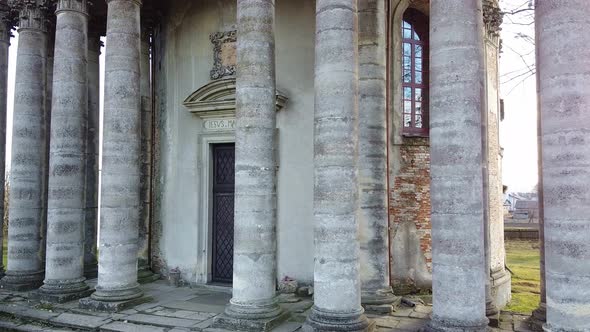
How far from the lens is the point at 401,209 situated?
11.1 metres

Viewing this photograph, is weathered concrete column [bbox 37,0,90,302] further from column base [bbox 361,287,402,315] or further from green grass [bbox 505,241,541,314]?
green grass [bbox 505,241,541,314]

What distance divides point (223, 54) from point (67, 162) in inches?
171

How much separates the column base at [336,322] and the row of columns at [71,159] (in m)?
4.22

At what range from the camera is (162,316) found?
29.5 feet

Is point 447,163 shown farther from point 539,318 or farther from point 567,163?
point 539,318

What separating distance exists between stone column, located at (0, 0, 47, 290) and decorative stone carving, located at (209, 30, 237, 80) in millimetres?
4206

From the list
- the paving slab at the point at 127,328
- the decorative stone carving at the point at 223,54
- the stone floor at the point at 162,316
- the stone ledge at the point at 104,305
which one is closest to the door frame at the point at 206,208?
the stone floor at the point at 162,316

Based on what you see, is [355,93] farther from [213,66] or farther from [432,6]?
[213,66]

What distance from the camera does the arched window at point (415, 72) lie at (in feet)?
38.5

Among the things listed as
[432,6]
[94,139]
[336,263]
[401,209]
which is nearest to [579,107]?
[432,6]

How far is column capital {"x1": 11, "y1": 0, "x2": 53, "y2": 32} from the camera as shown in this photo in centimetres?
1167

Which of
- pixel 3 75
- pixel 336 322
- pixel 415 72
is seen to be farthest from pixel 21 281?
pixel 415 72

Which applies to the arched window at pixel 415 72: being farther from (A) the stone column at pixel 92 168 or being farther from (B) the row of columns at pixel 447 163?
(A) the stone column at pixel 92 168

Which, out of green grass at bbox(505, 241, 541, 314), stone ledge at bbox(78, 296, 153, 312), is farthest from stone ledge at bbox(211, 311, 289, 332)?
green grass at bbox(505, 241, 541, 314)
